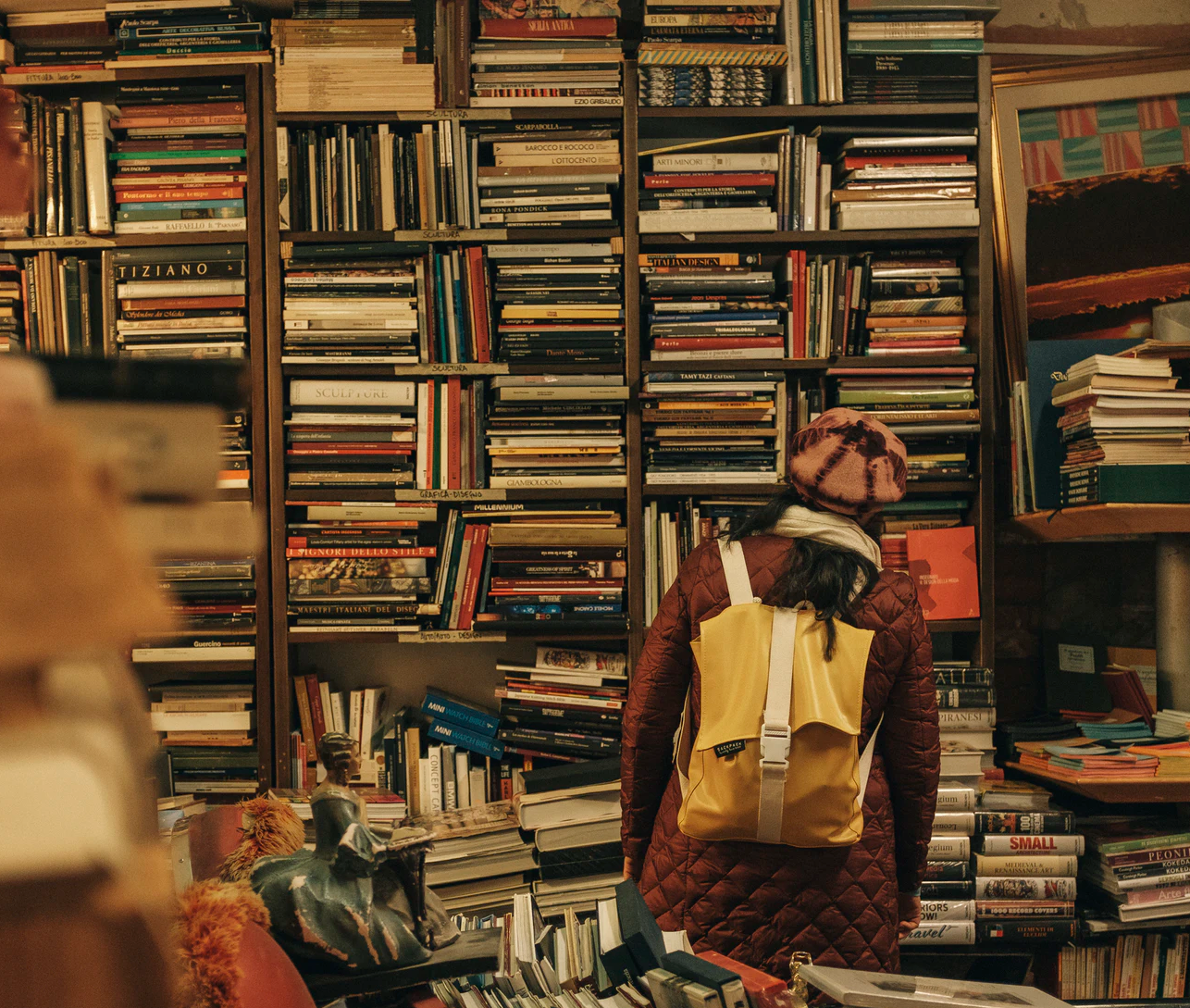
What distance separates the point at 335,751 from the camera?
1.04 m

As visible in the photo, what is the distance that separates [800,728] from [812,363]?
141cm

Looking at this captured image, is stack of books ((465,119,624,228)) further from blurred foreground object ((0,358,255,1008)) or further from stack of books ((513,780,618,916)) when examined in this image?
blurred foreground object ((0,358,255,1008))

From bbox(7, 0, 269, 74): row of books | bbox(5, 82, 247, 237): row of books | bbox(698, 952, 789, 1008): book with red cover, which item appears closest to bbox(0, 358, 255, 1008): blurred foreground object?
bbox(698, 952, 789, 1008): book with red cover

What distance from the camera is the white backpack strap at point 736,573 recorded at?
62.1 inches

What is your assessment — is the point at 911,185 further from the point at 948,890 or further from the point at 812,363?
the point at 948,890

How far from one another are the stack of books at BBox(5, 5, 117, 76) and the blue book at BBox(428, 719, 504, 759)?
6.75ft

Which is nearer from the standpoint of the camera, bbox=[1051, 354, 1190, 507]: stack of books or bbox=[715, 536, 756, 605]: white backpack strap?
bbox=[715, 536, 756, 605]: white backpack strap

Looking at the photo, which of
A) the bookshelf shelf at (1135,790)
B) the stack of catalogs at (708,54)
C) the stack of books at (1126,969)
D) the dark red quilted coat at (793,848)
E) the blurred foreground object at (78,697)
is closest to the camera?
the blurred foreground object at (78,697)

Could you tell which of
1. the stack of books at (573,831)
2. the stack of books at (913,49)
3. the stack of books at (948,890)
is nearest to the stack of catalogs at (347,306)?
the stack of books at (573,831)

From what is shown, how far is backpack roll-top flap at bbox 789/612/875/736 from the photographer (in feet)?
4.70

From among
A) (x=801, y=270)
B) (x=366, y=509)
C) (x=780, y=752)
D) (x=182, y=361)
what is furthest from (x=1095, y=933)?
(x=182, y=361)

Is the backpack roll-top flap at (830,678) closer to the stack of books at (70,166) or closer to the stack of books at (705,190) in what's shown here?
the stack of books at (705,190)

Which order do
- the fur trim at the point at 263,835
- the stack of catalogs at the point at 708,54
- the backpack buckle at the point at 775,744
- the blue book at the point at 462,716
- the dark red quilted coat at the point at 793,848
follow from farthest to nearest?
1. the blue book at the point at 462,716
2. the stack of catalogs at the point at 708,54
3. the dark red quilted coat at the point at 793,848
4. the backpack buckle at the point at 775,744
5. the fur trim at the point at 263,835

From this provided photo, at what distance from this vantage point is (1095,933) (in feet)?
7.57
